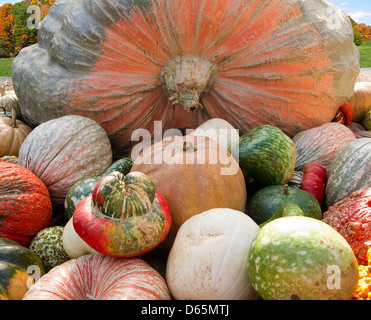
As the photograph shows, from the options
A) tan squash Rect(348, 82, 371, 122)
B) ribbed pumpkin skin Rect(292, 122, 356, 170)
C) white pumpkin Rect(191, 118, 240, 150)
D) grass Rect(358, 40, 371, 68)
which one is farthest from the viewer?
grass Rect(358, 40, 371, 68)

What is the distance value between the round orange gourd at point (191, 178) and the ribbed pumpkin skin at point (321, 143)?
96 cm

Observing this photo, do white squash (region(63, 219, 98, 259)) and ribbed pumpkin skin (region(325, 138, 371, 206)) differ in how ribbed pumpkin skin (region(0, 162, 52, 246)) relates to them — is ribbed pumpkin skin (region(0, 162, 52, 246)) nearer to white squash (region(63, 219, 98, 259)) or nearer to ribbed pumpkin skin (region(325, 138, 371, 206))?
white squash (region(63, 219, 98, 259))

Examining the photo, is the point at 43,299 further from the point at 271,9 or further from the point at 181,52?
the point at 271,9

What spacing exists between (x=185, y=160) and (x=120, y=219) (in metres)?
0.67

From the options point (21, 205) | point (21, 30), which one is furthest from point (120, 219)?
point (21, 30)

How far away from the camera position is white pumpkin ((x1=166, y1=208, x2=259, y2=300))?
167 centimetres

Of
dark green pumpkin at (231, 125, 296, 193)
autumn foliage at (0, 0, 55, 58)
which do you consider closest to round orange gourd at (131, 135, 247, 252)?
dark green pumpkin at (231, 125, 296, 193)

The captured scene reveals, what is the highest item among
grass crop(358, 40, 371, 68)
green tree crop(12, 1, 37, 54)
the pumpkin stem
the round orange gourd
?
green tree crop(12, 1, 37, 54)

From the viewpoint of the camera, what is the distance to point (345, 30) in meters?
3.49

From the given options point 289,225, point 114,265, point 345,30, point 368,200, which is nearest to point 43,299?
point 114,265

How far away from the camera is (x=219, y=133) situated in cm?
291

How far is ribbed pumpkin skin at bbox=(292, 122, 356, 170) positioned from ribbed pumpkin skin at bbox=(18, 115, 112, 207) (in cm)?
162

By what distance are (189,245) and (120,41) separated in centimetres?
193
